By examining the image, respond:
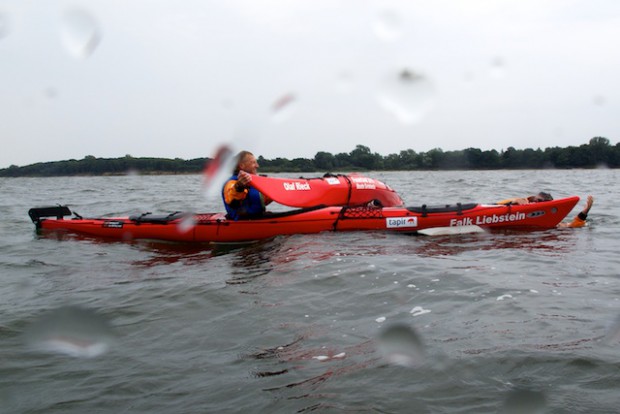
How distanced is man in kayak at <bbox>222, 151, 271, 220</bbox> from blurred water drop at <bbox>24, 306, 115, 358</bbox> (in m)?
3.19

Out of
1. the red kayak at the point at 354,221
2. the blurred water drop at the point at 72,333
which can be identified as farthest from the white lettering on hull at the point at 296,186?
the blurred water drop at the point at 72,333

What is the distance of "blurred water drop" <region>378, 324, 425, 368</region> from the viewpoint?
2.79 metres

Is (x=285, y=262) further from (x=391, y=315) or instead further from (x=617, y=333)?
(x=617, y=333)

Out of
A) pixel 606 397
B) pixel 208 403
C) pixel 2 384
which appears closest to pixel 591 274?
pixel 606 397

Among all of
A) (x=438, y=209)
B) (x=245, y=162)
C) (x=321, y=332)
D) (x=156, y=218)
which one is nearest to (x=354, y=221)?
(x=438, y=209)

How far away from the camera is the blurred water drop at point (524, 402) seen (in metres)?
2.29

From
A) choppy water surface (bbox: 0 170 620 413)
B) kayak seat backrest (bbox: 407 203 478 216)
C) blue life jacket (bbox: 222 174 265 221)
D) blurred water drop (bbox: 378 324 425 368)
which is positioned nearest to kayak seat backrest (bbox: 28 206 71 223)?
choppy water surface (bbox: 0 170 620 413)

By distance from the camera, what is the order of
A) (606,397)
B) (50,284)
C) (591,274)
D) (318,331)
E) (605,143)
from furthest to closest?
(605,143)
(50,284)
(591,274)
(318,331)
(606,397)

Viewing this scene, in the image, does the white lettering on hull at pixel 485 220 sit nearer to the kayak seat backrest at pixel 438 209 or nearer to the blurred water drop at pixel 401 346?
the kayak seat backrest at pixel 438 209

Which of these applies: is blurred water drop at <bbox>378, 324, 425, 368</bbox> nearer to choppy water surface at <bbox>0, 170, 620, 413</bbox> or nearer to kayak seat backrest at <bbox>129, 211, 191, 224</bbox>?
choppy water surface at <bbox>0, 170, 620, 413</bbox>

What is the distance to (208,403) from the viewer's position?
2416mm

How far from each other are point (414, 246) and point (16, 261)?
4737mm

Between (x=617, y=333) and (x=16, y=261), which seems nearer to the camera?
(x=617, y=333)

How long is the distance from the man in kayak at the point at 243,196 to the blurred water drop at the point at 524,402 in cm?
508
